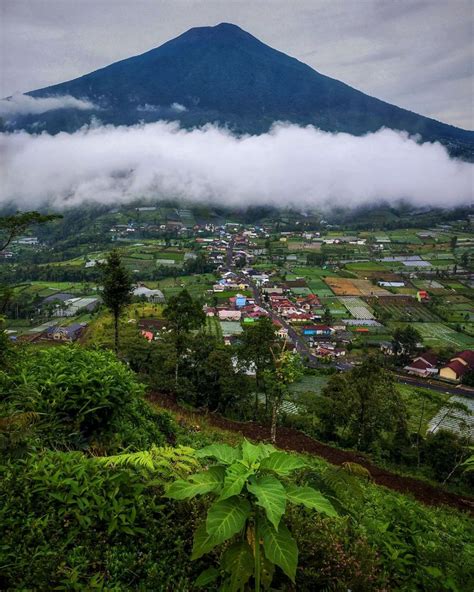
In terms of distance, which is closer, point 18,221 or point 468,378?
point 18,221

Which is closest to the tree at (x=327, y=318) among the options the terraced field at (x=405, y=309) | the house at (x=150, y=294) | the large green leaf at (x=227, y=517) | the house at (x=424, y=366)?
the terraced field at (x=405, y=309)

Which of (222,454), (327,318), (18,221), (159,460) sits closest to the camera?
(222,454)

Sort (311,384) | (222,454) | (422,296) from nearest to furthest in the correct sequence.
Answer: (222,454) < (311,384) < (422,296)

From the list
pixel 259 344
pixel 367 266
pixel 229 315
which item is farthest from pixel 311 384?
pixel 367 266

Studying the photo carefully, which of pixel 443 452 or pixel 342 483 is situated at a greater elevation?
pixel 342 483

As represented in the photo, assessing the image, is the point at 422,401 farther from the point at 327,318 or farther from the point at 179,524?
the point at 179,524

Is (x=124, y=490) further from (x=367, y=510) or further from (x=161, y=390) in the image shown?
(x=161, y=390)

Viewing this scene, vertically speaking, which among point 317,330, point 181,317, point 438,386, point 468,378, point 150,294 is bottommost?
point 150,294

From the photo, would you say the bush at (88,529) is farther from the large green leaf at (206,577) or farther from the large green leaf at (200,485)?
the large green leaf at (200,485)
